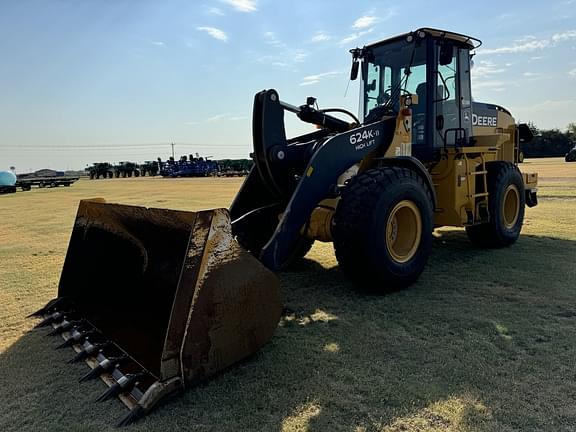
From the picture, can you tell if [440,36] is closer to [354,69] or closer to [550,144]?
[354,69]

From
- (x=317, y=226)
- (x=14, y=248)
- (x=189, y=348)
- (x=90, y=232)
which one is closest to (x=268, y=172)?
(x=317, y=226)

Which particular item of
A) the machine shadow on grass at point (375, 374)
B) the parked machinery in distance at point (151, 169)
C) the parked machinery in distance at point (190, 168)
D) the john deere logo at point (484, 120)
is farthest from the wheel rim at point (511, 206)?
the parked machinery in distance at point (151, 169)

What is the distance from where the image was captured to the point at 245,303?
292cm

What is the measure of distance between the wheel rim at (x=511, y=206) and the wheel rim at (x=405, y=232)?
2730mm

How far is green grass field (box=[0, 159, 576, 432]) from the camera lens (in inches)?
94.4

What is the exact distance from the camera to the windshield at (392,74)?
18.6ft

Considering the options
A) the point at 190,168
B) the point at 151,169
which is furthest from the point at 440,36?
the point at 151,169

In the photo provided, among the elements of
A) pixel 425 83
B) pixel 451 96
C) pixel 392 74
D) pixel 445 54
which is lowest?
pixel 451 96

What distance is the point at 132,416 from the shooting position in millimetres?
2406

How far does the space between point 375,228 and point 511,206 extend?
393 centimetres

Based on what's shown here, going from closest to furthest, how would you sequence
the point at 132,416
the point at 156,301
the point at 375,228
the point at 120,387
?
the point at 132,416 → the point at 120,387 → the point at 156,301 → the point at 375,228

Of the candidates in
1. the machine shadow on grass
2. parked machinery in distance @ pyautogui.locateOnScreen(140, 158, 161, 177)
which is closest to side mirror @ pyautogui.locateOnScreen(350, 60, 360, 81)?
the machine shadow on grass

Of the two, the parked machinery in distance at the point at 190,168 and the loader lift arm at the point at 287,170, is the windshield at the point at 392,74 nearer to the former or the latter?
the loader lift arm at the point at 287,170

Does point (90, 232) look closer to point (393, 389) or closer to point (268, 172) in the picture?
point (268, 172)
